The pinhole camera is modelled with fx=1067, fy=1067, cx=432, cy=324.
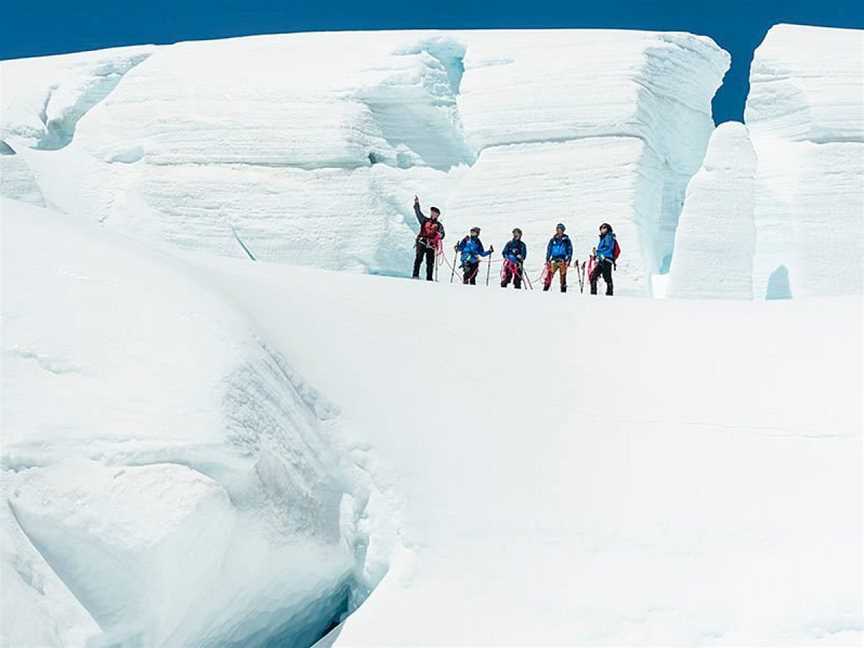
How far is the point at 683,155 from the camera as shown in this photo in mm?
21891

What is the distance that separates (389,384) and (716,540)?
2.39 meters

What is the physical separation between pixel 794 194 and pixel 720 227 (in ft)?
5.04

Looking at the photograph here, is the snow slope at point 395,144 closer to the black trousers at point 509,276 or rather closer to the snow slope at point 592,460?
the black trousers at point 509,276

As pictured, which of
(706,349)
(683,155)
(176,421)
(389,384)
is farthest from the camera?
(683,155)

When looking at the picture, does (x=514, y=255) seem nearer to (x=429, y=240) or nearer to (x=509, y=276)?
(x=509, y=276)

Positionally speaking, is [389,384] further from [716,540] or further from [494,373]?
[716,540]

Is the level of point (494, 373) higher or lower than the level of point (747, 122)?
lower

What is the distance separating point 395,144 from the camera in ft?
70.7

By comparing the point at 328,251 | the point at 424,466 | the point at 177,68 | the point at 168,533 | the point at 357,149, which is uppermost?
the point at 177,68

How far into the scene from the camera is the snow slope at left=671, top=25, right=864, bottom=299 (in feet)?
61.8

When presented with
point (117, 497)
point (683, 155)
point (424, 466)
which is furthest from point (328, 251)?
point (117, 497)

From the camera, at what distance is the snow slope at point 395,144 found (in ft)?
66.8

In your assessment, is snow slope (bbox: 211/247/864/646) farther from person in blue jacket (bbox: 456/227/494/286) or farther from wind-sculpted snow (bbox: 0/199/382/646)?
person in blue jacket (bbox: 456/227/494/286)

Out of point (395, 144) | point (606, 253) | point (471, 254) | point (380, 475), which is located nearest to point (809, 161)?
point (395, 144)
